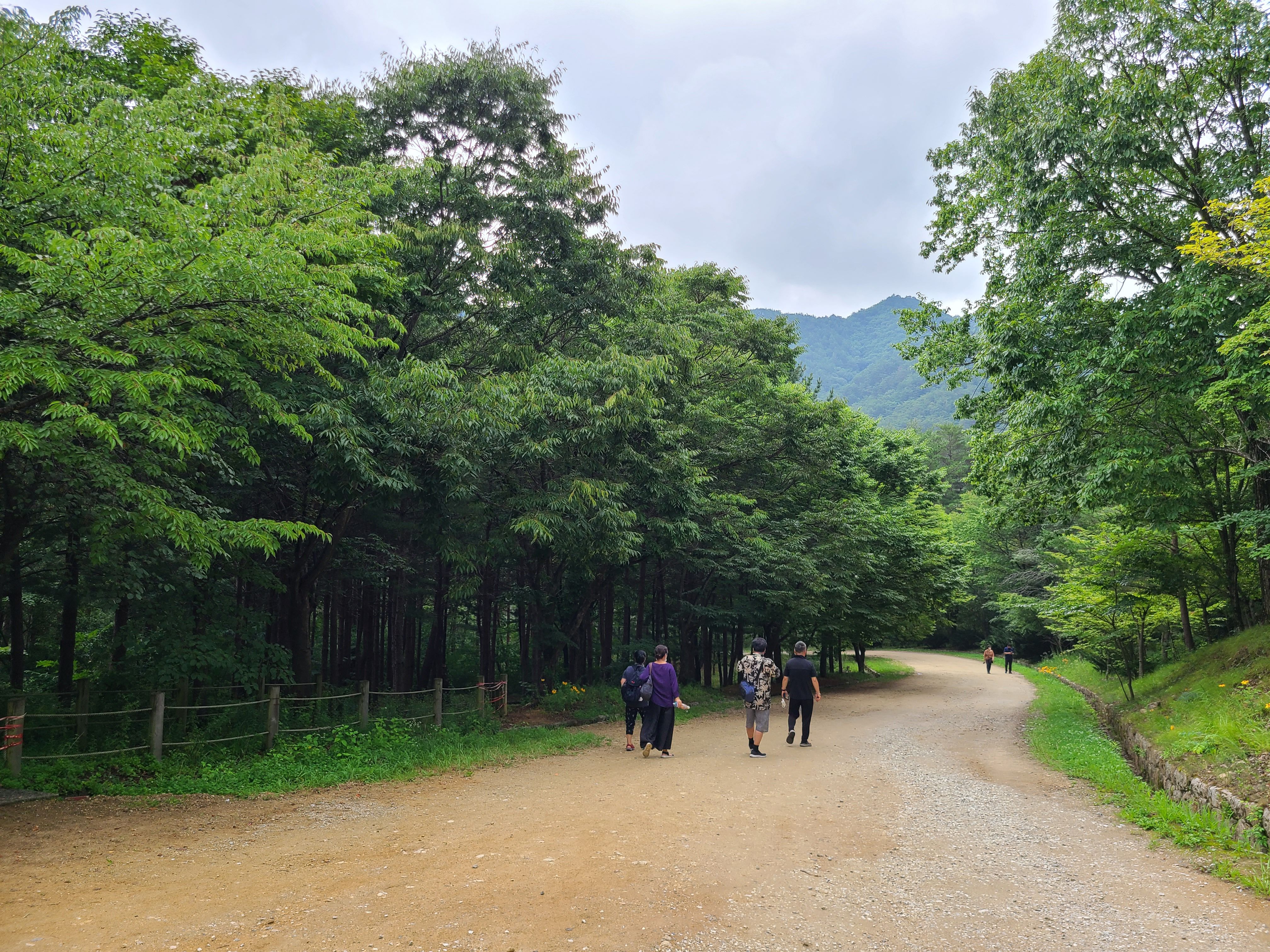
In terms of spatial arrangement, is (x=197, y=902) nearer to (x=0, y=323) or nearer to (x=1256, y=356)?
(x=0, y=323)

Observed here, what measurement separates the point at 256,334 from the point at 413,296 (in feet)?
20.2

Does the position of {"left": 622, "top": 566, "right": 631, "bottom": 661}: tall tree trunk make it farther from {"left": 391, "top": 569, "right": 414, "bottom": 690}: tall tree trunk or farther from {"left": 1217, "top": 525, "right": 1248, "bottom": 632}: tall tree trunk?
{"left": 1217, "top": 525, "right": 1248, "bottom": 632}: tall tree trunk

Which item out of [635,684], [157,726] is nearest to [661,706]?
[635,684]

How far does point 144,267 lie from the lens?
221 inches

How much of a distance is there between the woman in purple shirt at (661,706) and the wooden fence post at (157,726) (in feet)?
19.2

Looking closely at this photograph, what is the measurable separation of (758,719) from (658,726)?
141 centimetres

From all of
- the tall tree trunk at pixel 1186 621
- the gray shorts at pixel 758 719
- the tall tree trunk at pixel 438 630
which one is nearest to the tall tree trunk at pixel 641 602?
the tall tree trunk at pixel 438 630

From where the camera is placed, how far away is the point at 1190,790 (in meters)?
6.99

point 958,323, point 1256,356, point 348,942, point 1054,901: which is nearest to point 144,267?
point 348,942

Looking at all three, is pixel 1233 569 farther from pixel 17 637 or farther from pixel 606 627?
pixel 17 637

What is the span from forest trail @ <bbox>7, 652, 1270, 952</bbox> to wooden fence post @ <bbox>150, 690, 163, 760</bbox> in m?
1.12

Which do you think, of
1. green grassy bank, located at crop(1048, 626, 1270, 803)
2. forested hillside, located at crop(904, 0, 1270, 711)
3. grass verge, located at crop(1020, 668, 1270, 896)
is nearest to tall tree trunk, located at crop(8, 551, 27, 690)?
grass verge, located at crop(1020, 668, 1270, 896)

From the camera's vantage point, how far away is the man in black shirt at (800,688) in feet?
35.2

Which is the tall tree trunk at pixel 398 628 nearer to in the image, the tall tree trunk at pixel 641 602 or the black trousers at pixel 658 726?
the tall tree trunk at pixel 641 602
